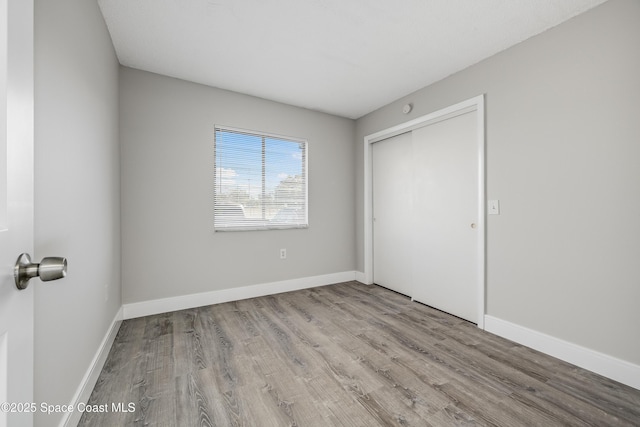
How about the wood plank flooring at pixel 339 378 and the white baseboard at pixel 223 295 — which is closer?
the wood plank flooring at pixel 339 378

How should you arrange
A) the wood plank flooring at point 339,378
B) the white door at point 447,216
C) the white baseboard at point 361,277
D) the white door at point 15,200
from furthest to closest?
the white baseboard at point 361,277, the white door at point 447,216, the wood plank flooring at point 339,378, the white door at point 15,200

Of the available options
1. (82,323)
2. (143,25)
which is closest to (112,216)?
(82,323)

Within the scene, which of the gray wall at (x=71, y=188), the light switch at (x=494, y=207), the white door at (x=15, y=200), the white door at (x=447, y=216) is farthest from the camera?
the white door at (x=447, y=216)

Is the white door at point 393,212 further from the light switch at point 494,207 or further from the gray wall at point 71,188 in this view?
the gray wall at point 71,188

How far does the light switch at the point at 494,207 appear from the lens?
237 cm

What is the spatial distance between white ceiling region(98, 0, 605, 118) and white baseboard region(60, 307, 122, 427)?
239cm

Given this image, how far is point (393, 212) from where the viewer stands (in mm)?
3572

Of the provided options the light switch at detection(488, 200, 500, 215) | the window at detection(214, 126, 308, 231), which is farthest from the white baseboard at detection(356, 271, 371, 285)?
the light switch at detection(488, 200, 500, 215)

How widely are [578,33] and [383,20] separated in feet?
4.50

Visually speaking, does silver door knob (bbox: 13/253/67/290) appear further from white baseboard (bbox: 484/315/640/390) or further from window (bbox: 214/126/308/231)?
white baseboard (bbox: 484/315/640/390)

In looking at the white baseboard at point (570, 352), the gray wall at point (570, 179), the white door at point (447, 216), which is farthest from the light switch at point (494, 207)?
the white baseboard at point (570, 352)

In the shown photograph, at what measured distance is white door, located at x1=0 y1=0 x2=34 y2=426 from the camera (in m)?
0.50

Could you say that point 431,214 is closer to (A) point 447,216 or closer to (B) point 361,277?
(A) point 447,216

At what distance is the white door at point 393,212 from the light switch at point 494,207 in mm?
966
